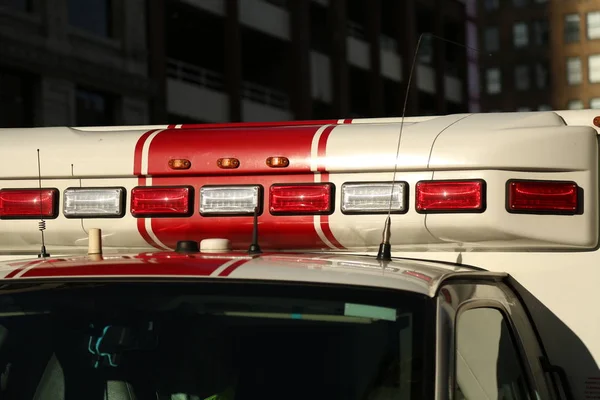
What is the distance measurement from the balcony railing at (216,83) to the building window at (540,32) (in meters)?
56.4

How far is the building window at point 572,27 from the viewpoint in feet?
291

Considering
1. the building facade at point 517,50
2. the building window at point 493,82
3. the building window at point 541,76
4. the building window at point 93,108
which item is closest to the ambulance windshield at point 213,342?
the building window at point 93,108

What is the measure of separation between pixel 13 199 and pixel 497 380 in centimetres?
234

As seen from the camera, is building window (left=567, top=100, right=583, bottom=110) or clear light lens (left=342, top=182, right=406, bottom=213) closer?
clear light lens (left=342, top=182, right=406, bottom=213)

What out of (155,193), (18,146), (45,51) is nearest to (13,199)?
(18,146)

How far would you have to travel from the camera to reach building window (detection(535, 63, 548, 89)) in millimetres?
88519

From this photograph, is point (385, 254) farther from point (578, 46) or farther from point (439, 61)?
point (578, 46)

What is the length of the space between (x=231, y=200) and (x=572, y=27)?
289 ft

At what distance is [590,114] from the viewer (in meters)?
4.68

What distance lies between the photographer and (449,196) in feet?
15.0

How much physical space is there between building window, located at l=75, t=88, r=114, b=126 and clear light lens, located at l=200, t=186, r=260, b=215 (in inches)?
859

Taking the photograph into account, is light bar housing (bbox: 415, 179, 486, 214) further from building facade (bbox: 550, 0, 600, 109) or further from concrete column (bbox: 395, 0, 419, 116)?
building facade (bbox: 550, 0, 600, 109)

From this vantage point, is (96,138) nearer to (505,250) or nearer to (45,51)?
(505,250)

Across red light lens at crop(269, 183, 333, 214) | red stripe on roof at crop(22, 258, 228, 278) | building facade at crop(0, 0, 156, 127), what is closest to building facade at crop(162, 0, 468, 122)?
building facade at crop(0, 0, 156, 127)
